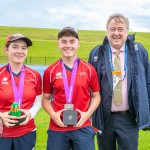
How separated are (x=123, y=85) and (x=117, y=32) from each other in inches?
27.2

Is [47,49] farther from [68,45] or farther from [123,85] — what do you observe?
[68,45]

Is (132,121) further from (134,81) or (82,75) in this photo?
(82,75)

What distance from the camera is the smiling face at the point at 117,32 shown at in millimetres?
4152

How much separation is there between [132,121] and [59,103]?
1.09 meters

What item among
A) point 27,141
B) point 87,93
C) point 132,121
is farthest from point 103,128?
point 27,141

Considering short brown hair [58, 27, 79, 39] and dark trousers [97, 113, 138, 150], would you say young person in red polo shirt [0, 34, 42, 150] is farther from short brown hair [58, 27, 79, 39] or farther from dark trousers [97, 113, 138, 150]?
dark trousers [97, 113, 138, 150]

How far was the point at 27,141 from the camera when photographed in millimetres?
3916

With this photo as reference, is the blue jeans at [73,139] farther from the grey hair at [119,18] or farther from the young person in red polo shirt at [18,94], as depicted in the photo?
the grey hair at [119,18]

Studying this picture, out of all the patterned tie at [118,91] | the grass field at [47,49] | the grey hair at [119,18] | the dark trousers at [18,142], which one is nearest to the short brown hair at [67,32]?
the grey hair at [119,18]

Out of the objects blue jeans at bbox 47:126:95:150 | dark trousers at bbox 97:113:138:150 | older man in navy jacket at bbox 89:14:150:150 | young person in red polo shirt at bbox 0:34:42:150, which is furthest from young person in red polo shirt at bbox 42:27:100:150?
dark trousers at bbox 97:113:138:150

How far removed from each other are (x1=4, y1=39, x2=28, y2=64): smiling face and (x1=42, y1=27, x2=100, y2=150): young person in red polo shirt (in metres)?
0.37

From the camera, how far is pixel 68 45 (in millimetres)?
3910

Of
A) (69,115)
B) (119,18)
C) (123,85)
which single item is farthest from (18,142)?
(119,18)

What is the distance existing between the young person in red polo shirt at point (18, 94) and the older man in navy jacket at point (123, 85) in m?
0.91
